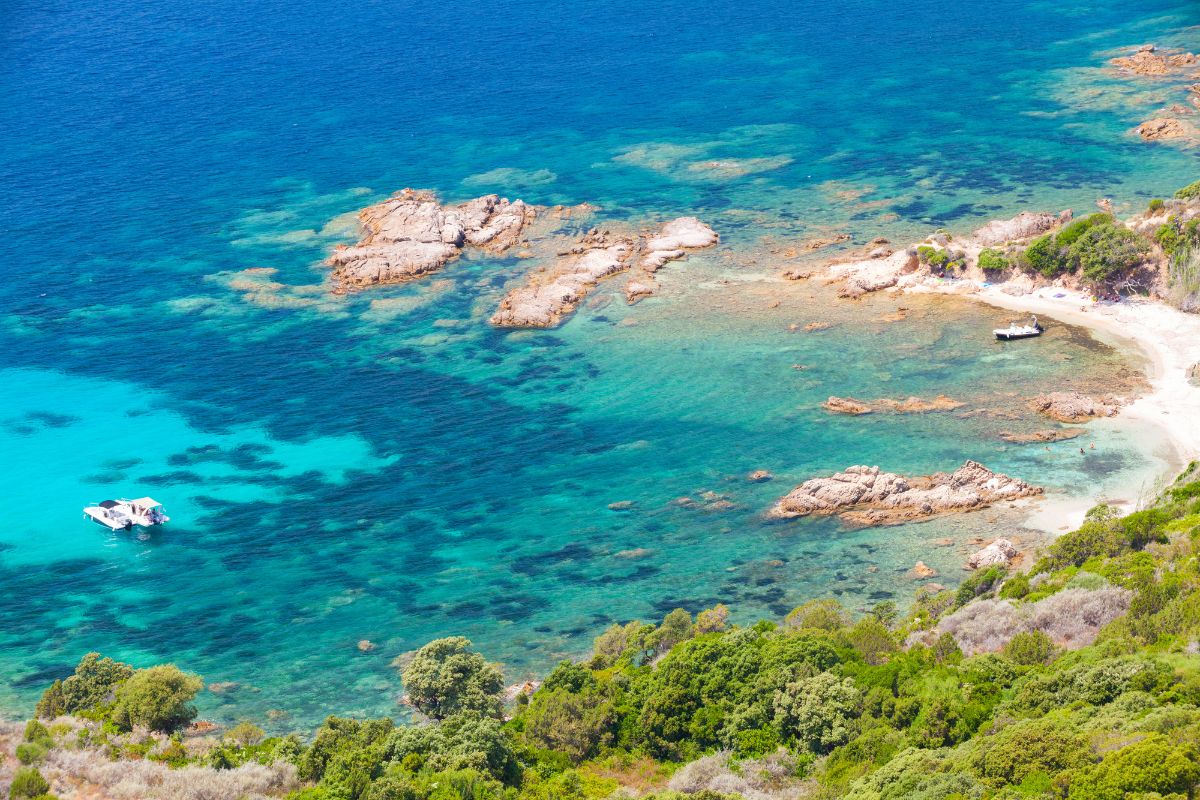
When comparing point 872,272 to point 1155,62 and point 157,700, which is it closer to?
point 157,700

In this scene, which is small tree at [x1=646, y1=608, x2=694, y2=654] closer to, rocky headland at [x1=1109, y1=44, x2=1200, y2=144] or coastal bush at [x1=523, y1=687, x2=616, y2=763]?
coastal bush at [x1=523, y1=687, x2=616, y2=763]

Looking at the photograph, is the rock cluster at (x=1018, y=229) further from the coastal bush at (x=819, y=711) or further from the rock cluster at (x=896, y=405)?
the coastal bush at (x=819, y=711)

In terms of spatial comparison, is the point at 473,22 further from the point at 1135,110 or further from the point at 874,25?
the point at 1135,110

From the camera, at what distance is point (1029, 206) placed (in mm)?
100062

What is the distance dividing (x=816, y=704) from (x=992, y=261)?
54305 mm

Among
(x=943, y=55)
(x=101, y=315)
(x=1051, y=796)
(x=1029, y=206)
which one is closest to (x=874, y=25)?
(x=943, y=55)

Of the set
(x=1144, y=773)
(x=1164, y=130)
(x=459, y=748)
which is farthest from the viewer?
(x=1164, y=130)

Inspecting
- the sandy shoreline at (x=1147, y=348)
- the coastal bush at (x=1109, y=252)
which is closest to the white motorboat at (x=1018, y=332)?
the sandy shoreline at (x=1147, y=348)

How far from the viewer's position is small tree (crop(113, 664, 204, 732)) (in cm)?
4881

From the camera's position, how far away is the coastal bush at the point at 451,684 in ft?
Result: 160

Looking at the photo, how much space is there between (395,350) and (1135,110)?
78.6 metres

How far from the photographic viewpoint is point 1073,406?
72125 mm

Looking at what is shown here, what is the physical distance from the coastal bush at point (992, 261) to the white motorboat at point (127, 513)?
5945 centimetres

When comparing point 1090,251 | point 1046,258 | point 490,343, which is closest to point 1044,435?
point 1090,251
